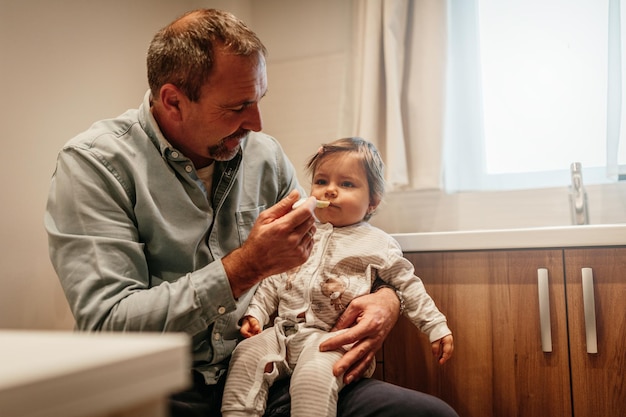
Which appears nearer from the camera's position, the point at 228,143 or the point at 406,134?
the point at 228,143

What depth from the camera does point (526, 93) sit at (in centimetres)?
203

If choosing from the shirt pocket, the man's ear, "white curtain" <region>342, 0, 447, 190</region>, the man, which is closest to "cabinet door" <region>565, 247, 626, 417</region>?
the man

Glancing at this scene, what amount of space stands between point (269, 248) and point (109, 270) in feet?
1.14

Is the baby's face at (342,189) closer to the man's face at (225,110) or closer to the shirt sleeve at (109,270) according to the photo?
the man's face at (225,110)

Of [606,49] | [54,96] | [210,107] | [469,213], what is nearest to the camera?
[210,107]

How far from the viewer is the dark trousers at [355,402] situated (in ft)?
3.67

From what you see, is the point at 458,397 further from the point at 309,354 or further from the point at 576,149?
the point at 576,149

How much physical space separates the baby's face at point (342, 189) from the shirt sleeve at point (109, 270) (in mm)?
453

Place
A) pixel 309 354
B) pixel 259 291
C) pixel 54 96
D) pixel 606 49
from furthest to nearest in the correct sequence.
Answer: pixel 606 49
pixel 54 96
pixel 259 291
pixel 309 354

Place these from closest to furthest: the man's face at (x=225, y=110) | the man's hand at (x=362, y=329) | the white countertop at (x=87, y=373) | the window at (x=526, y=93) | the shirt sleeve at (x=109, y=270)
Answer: the white countertop at (x=87, y=373) → the shirt sleeve at (x=109, y=270) → the man's hand at (x=362, y=329) → the man's face at (x=225, y=110) → the window at (x=526, y=93)

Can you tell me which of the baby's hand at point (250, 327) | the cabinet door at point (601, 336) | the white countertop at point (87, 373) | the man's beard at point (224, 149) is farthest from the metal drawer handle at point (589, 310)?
the white countertop at point (87, 373)

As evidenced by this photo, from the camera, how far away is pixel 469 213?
2.08 metres

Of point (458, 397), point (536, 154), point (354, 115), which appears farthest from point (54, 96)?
point (536, 154)

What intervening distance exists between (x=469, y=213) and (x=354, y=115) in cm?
62
